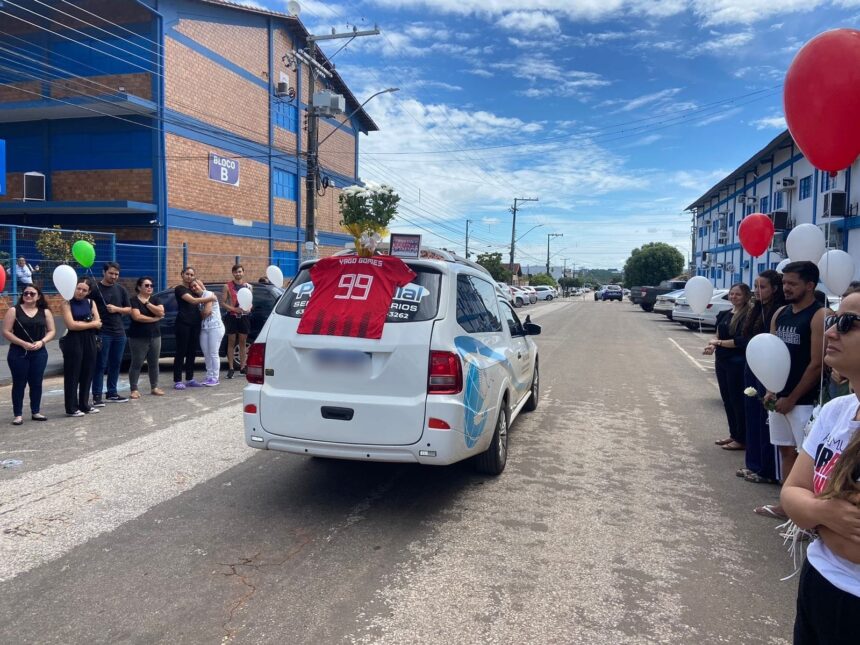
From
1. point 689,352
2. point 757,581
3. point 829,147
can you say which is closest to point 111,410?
point 757,581

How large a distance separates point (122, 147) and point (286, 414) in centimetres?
1985

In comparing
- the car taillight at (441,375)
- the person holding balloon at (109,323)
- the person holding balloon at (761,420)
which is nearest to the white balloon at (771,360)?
the person holding balloon at (761,420)

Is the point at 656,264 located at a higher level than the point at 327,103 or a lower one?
lower

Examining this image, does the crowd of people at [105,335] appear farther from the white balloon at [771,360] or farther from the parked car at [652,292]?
the parked car at [652,292]

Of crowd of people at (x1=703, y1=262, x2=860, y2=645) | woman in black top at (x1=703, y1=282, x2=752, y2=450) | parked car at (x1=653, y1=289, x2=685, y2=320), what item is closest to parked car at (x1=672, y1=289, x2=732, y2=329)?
parked car at (x1=653, y1=289, x2=685, y2=320)

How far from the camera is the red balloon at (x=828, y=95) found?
3.70 meters

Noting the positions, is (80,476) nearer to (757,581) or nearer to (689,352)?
(757,581)

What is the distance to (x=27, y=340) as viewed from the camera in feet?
23.2

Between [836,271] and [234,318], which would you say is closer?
[836,271]

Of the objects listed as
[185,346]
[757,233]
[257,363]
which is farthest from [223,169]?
[257,363]

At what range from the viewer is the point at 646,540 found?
4.21 m

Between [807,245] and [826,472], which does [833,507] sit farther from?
[807,245]

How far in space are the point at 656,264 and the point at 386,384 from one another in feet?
246

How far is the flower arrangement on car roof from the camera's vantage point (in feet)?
17.4
